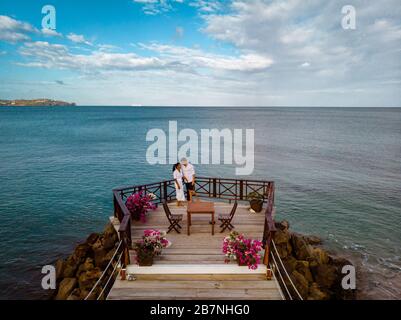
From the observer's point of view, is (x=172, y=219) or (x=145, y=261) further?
(x=172, y=219)

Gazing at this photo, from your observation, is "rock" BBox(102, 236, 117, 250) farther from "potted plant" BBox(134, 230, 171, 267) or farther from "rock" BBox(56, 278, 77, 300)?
"potted plant" BBox(134, 230, 171, 267)

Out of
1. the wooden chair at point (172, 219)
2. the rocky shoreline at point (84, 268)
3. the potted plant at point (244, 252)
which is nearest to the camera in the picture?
the potted plant at point (244, 252)

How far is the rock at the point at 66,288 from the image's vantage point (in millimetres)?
12868

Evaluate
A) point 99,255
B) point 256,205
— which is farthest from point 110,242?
point 256,205

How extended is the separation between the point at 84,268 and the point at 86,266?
0.14 meters

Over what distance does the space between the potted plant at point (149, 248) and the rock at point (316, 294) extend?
7.57 m

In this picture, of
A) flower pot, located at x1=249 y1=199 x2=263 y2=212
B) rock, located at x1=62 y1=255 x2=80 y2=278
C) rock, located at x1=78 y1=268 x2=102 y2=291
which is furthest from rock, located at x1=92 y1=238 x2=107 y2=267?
flower pot, located at x1=249 y1=199 x2=263 y2=212

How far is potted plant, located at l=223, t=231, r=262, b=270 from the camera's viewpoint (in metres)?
8.65

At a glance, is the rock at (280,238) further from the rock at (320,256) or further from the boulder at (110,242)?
the boulder at (110,242)

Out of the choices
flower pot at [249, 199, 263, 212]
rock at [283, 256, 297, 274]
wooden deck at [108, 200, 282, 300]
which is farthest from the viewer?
rock at [283, 256, 297, 274]

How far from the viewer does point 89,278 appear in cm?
1262

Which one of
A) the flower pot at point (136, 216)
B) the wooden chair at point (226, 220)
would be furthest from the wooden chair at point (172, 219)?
the flower pot at point (136, 216)

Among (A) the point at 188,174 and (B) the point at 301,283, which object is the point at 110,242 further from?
(B) the point at 301,283

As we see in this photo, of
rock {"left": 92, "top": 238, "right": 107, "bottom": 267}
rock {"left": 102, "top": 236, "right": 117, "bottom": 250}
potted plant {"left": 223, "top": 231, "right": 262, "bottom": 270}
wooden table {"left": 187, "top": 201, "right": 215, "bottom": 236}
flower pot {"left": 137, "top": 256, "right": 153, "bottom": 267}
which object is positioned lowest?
rock {"left": 92, "top": 238, "right": 107, "bottom": 267}
